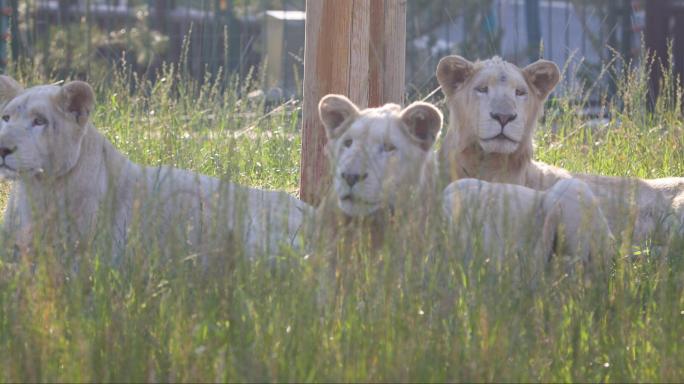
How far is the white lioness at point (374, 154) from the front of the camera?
4.80 metres

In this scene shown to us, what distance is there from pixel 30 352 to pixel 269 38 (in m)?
9.64

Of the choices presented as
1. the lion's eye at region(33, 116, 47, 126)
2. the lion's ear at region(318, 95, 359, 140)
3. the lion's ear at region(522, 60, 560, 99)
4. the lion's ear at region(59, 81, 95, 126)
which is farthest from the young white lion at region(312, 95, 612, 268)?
the lion's ear at region(522, 60, 560, 99)

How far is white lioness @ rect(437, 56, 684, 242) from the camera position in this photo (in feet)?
22.4

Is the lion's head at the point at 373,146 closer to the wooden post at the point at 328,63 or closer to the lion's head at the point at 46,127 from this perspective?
the lion's head at the point at 46,127

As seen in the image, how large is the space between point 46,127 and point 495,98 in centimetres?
243

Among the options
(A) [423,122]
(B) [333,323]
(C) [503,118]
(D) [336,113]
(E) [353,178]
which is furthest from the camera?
(C) [503,118]

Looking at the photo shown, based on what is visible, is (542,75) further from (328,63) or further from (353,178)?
(353,178)

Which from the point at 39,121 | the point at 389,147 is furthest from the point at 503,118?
the point at 39,121

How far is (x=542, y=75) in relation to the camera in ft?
23.4

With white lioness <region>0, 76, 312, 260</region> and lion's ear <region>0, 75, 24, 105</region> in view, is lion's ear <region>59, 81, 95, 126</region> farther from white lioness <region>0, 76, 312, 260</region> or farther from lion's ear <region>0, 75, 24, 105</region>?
lion's ear <region>0, 75, 24, 105</region>

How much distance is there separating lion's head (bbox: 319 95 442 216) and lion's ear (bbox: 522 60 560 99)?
6.30 ft

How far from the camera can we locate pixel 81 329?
13.1ft

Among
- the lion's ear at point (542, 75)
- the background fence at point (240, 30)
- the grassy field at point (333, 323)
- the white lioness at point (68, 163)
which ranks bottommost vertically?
the grassy field at point (333, 323)

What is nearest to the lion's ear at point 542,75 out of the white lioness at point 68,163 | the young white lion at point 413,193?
the young white lion at point 413,193
